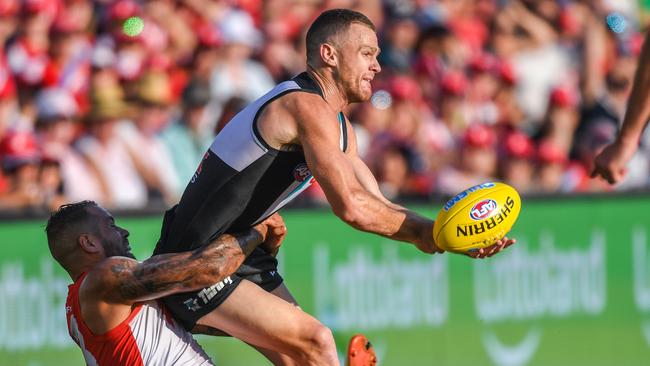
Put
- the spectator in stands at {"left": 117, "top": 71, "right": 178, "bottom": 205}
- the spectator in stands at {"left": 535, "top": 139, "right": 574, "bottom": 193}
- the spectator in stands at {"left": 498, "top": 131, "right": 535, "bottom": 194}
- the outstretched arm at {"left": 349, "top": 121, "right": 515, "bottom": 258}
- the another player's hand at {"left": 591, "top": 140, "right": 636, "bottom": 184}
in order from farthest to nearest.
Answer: the spectator in stands at {"left": 535, "top": 139, "right": 574, "bottom": 193}
the spectator in stands at {"left": 498, "top": 131, "right": 535, "bottom": 194}
the spectator in stands at {"left": 117, "top": 71, "right": 178, "bottom": 205}
the outstretched arm at {"left": 349, "top": 121, "right": 515, "bottom": 258}
the another player's hand at {"left": 591, "top": 140, "right": 636, "bottom": 184}

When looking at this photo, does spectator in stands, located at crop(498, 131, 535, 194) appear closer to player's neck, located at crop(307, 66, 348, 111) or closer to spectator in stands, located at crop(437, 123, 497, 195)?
spectator in stands, located at crop(437, 123, 497, 195)

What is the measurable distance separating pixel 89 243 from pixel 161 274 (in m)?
0.46

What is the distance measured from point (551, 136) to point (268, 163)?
6945 millimetres

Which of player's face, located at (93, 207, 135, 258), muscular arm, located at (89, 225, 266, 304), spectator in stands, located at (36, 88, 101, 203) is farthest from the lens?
spectator in stands, located at (36, 88, 101, 203)

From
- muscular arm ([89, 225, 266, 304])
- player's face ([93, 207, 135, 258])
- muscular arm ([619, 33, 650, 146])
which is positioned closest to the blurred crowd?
player's face ([93, 207, 135, 258])

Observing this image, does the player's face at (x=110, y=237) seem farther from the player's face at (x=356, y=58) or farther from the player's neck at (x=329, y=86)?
the player's face at (x=356, y=58)

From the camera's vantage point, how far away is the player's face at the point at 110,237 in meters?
5.87

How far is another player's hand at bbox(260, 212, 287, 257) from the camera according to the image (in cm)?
624

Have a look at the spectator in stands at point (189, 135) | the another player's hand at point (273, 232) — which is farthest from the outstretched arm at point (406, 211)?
the spectator in stands at point (189, 135)

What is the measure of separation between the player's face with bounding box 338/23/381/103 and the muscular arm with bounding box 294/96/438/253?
36cm

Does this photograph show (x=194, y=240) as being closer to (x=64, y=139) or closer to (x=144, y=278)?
(x=144, y=278)

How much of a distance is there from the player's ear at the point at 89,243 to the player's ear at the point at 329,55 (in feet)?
4.93

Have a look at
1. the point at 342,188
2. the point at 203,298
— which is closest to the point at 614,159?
the point at 342,188

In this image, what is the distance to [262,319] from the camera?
5.98m
